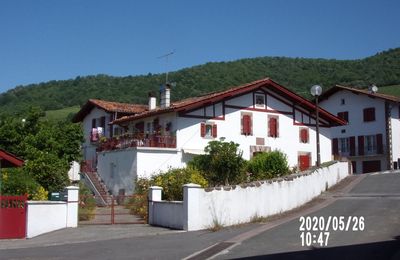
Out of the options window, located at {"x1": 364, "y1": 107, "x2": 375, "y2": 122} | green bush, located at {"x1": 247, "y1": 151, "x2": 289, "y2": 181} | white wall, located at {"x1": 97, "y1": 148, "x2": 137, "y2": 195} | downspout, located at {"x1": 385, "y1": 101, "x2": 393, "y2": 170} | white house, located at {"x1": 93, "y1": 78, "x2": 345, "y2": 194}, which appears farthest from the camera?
window, located at {"x1": 364, "y1": 107, "x2": 375, "y2": 122}

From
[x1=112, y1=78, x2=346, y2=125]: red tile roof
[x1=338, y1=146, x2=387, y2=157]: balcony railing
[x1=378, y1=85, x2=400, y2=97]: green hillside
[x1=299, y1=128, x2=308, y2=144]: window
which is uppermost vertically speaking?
[x1=378, y1=85, x2=400, y2=97]: green hillside

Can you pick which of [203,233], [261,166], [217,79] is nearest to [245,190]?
[203,233]

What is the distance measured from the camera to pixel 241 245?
1455 cm

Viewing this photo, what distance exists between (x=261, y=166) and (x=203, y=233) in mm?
12591

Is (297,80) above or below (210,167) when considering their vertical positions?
above

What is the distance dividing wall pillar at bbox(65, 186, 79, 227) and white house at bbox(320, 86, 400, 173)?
35.6 metres

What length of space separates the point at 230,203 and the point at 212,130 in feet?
53.7

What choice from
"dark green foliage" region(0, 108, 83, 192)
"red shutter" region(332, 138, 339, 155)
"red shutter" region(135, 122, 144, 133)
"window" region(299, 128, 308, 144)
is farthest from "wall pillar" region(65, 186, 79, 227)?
"red shutter" region(332, 138, 339, 155)

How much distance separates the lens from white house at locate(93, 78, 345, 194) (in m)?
34.1

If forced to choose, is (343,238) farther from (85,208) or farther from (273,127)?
(273,127)

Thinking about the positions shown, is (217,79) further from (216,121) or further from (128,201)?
(128,201)

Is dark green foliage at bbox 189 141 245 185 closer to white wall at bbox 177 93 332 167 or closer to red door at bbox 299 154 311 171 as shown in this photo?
white wall at bbox 177 93 332 167

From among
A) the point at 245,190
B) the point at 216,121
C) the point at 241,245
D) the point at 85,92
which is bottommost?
the point at 241,245

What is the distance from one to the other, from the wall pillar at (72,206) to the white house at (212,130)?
11905mm
